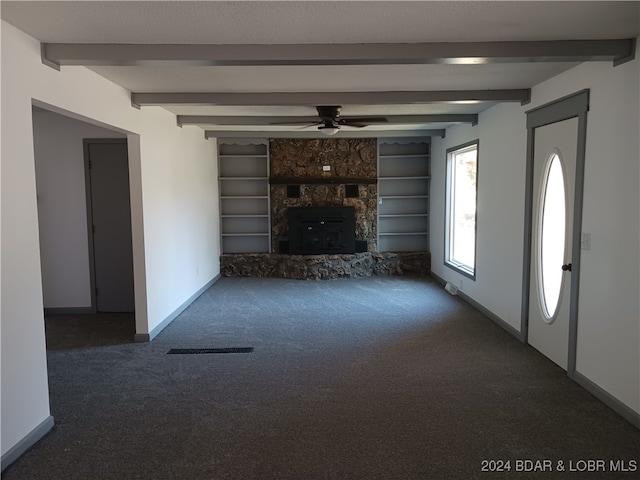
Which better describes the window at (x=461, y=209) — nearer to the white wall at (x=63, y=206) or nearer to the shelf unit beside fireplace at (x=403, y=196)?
the shelf unit beside fireplace at (x=403, y=196)

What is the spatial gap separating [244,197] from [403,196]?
2.79 m

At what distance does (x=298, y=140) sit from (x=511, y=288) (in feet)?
15.4

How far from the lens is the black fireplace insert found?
783 centimetres

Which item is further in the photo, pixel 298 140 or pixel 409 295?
pixel 298 140

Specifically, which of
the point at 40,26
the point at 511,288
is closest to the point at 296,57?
the point at 40,26

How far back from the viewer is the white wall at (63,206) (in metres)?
5.43

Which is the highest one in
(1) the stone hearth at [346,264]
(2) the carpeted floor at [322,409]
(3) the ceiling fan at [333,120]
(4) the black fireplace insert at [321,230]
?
(3) the ceiling fan at [333,120]

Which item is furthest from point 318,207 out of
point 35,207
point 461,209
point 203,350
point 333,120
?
point 35,207

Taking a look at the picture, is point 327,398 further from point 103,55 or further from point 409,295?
point 409,295

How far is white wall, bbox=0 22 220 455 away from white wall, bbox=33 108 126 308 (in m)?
1.07

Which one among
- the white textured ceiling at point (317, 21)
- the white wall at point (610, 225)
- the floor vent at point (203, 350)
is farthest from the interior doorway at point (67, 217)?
the white wall at point (610, 225)

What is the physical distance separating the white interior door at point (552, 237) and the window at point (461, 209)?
1824 millimetres

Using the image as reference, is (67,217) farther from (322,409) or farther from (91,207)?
(322,409)

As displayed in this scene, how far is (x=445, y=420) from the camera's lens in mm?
2947
